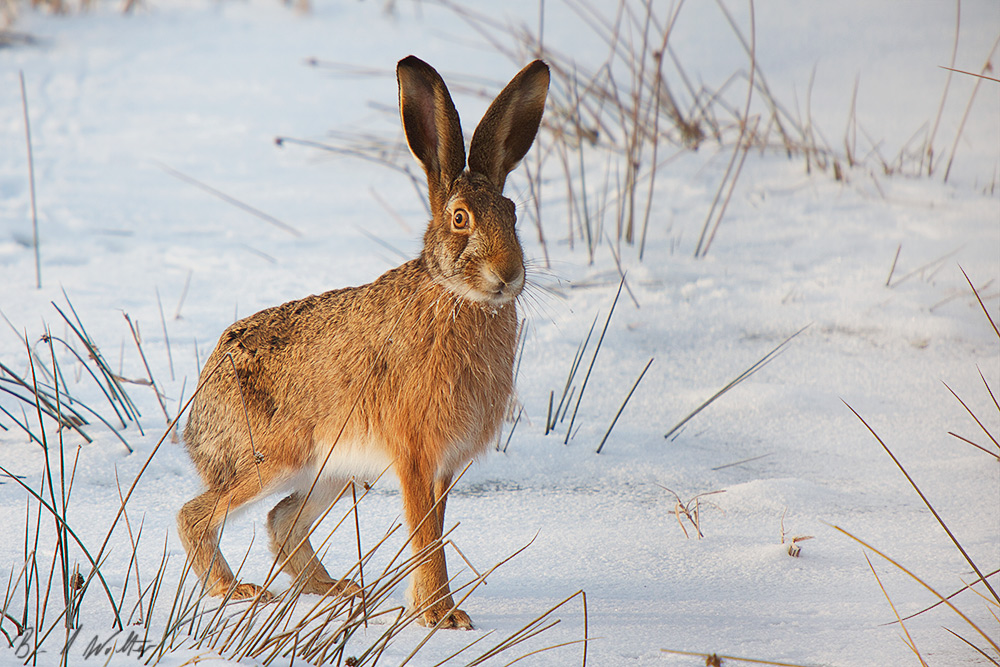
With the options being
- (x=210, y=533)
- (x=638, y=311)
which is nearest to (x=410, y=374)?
(x=210, y=533)

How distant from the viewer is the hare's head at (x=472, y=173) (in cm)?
268

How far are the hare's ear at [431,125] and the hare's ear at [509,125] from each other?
0.07m

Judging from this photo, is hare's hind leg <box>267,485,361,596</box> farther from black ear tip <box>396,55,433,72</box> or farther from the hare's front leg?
black ear tip <box>396,55,433,72</box>

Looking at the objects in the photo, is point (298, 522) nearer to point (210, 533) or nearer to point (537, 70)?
point (210, 533)

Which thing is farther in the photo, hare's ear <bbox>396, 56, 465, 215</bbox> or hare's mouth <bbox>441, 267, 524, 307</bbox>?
hare's ear <bbox>396, 56, 465, 215</bbox>

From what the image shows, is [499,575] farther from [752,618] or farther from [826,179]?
[826,179]

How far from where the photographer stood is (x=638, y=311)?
16.4 ft

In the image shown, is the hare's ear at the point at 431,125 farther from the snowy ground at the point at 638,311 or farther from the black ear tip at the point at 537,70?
the snowy ground at the point at 638,311

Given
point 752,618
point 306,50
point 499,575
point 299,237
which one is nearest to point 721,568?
point 752,618

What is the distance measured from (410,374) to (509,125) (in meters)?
0.84

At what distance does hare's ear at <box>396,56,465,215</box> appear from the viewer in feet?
9.18

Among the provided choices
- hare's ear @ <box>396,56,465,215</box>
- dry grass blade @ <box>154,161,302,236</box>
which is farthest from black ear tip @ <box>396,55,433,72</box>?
dry grass blade @ <box>154,161,302,236</box>

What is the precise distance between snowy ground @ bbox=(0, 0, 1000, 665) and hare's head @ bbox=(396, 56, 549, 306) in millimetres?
940

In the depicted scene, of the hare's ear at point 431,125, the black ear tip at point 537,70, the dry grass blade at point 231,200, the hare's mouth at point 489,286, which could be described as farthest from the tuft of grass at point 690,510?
the dry grass blade at point 231,200
